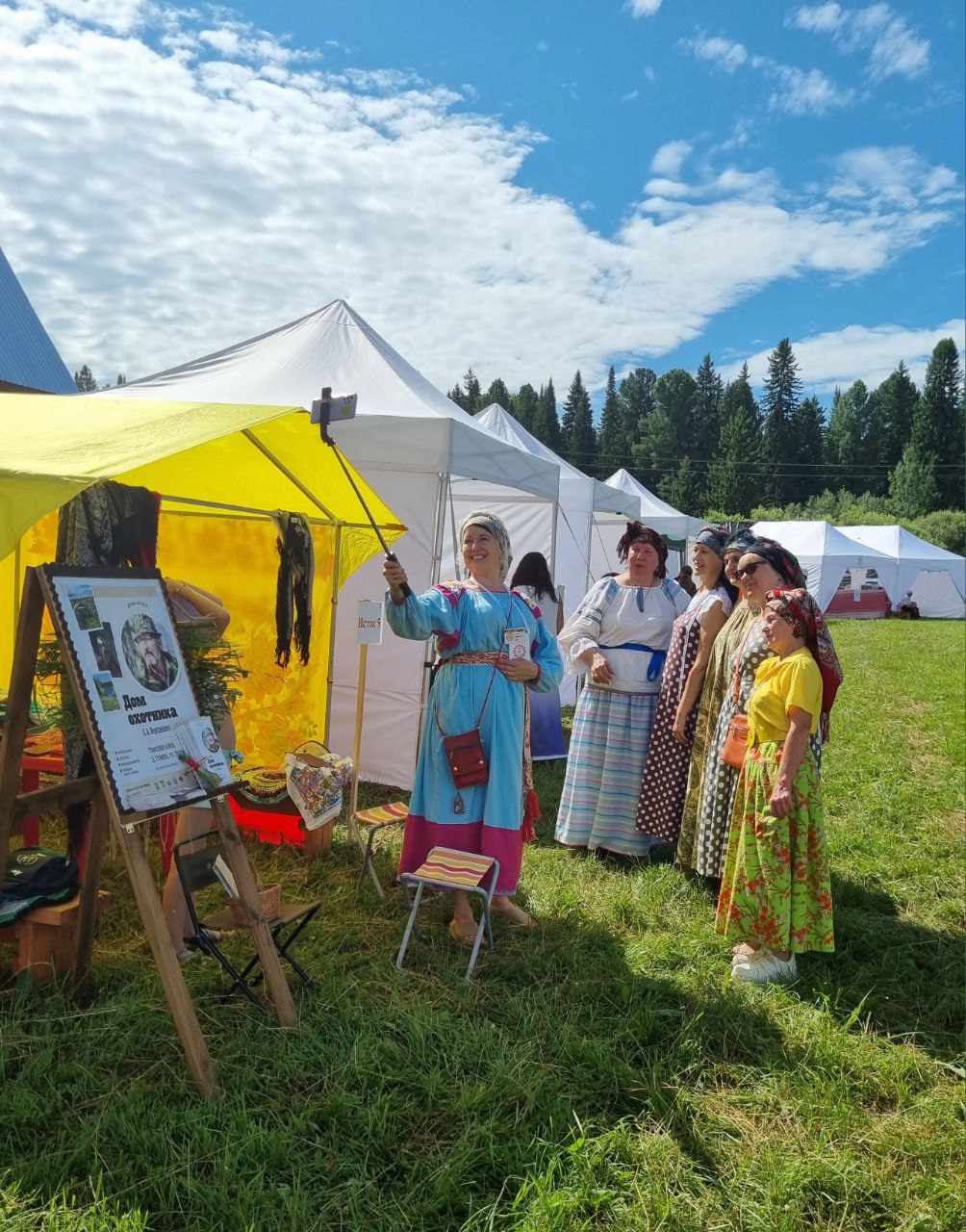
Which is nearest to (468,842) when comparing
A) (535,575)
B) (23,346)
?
(535,575)

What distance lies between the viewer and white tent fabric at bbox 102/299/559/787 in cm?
528

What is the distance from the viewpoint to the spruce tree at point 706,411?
244ft

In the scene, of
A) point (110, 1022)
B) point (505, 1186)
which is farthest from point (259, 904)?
point (505, 1186)

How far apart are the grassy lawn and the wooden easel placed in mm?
133

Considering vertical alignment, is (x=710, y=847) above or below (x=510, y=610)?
below

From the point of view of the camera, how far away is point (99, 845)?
2979mm

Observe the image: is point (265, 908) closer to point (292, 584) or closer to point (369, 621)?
point (369, 621)

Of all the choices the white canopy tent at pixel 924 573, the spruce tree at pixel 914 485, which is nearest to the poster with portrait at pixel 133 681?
the white canopy tent at pixel 924 573

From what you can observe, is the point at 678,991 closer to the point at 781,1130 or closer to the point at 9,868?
the point at 781,1130

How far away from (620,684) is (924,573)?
29.5m

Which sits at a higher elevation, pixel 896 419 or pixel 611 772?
pixel 896 419

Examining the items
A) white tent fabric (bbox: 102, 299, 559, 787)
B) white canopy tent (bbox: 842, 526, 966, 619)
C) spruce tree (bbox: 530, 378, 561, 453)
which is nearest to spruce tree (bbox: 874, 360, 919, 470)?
spruce tree (bbox: 530, 378, 561, 453)

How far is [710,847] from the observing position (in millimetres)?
3957

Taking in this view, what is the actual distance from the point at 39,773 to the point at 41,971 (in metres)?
1.86
